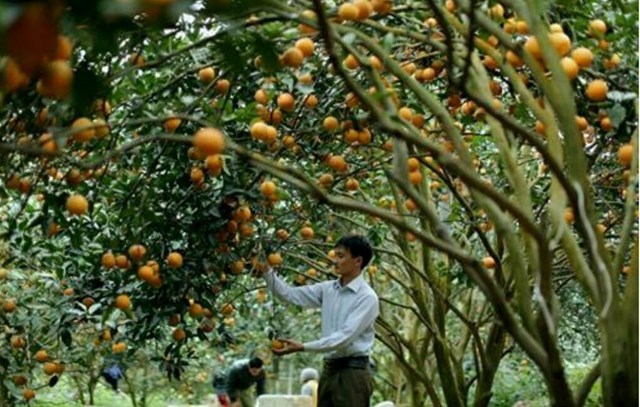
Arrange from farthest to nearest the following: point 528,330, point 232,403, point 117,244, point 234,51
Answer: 1. point 232,403
2. point 117,244
3. point 528,330
4. point 234,51

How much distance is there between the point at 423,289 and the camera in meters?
7.29

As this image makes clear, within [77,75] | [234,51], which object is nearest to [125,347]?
[234,51]

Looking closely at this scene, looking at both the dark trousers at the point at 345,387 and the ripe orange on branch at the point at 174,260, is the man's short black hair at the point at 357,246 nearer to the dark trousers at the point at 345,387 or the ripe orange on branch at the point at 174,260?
the dark trousers at the point at 345,387

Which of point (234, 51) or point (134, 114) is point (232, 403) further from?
point (234, 51)

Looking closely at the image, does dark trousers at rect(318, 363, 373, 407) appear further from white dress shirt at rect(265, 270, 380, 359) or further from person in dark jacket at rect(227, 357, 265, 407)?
person in dark jacket at rect(227, 357, 265, 407)

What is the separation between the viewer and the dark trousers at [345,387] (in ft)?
16.9

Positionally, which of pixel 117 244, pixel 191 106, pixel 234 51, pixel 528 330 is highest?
pixel 191 106

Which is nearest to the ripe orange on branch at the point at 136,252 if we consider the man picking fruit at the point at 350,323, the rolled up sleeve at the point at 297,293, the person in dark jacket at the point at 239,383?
the man picking fruit at the point at 350,323

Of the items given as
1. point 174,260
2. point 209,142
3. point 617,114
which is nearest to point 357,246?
point 174,260

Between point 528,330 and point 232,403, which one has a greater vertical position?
point 232,403

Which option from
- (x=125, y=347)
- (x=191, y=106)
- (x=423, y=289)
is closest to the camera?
(x=191, y=106)

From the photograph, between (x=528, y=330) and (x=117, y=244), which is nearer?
(x=528, y=330)

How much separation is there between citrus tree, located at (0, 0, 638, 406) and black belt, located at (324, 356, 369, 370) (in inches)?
21.7

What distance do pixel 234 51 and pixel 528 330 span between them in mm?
1343
